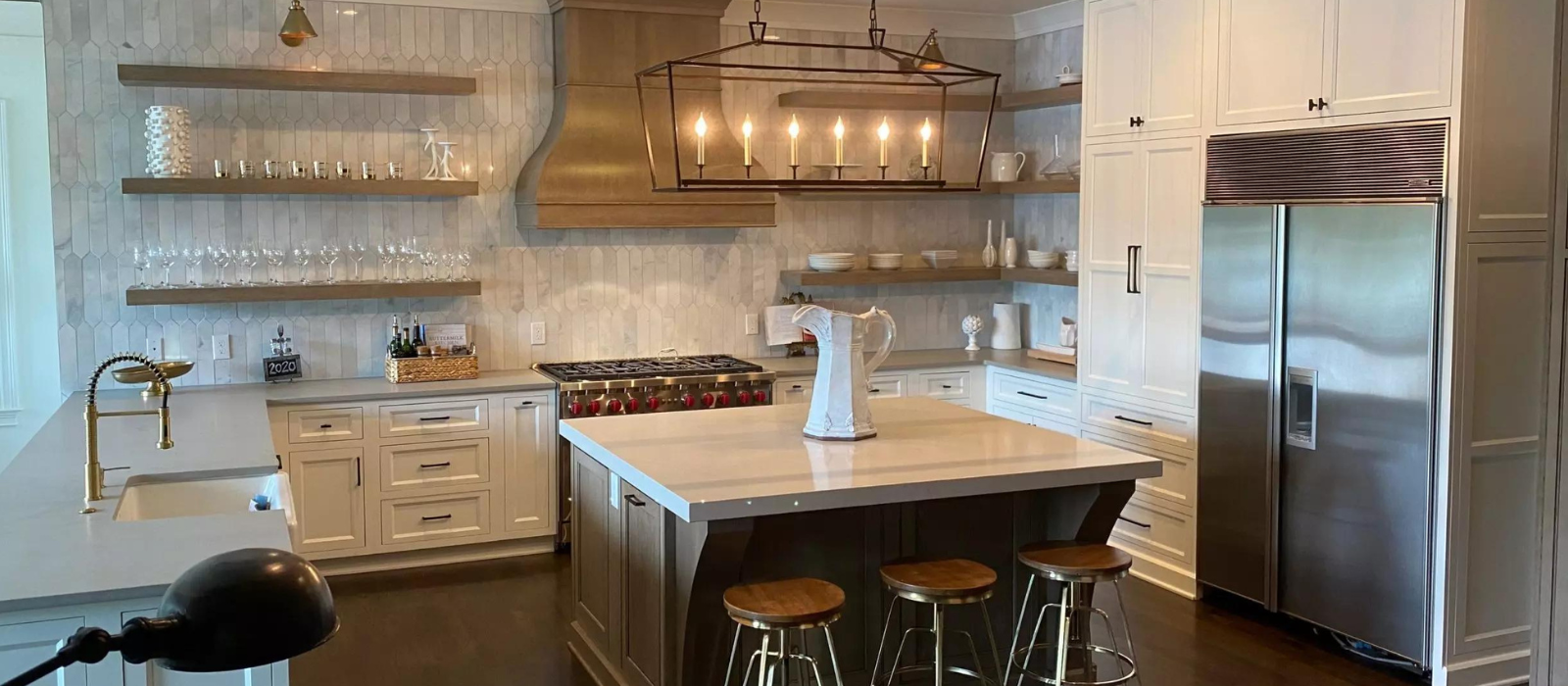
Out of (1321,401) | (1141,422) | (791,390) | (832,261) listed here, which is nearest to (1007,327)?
(832,261)

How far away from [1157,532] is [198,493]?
3733 mm

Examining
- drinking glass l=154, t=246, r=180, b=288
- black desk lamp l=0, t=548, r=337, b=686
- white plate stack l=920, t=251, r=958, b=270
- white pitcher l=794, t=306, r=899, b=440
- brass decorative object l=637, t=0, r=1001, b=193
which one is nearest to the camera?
black desk lamp l=0, t=548, r=337, b=686

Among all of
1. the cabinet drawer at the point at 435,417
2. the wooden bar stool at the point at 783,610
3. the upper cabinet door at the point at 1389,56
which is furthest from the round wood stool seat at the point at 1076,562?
the cabinet drawer at the point at 435,417

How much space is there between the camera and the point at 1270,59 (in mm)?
4629

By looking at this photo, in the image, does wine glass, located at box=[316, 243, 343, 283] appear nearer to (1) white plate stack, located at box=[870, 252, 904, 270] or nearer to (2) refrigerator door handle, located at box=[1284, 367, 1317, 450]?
(1) white plate stack, located at box=[870, 252, 904, 270]

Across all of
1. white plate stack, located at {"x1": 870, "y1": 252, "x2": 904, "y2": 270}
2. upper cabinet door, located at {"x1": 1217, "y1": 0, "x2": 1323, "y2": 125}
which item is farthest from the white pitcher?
white plate stack, located at {"x1": 870, "y1": 252, "x2": 904, "y2": 270}

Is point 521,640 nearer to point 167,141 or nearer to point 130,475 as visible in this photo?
point 130,475

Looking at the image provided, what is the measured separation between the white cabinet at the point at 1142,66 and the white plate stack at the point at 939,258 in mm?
1408

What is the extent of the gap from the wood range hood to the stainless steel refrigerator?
249cm

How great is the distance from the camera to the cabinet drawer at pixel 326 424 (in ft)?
17.4

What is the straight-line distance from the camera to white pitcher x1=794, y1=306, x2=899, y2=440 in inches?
155

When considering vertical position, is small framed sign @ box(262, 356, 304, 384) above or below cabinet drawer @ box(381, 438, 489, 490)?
above

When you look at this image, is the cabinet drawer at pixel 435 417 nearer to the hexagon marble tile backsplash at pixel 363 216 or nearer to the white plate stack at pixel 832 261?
the hexagon marble tile backsplash at pixel 363 216

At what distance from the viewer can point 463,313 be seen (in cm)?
607
